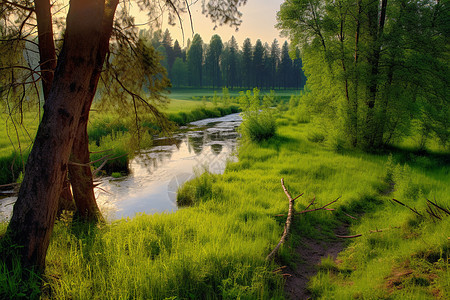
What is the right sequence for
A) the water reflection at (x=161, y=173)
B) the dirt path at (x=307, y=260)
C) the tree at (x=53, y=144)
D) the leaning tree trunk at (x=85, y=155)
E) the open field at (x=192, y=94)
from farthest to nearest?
1. the open field at (x=192, y=94)
2. the water reflection at (x=161, y=173)
3. the leaning tree trunk at (x=85, y=155)
4. the dirt path at (x=307, y=260)
5. the tree at (x=53, y=144)

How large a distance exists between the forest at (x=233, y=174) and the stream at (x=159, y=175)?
10 centimetres

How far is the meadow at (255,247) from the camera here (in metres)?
2.93

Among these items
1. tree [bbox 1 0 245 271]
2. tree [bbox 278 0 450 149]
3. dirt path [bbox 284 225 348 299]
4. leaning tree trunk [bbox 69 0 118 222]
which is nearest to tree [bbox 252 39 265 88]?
tree [bbox 278 0 450 149]

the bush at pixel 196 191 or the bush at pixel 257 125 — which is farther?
the bush at pixel 257 125

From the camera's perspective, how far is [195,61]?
68625 millimetres

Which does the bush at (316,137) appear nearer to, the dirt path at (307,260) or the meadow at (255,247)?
the meadow at (255,247)

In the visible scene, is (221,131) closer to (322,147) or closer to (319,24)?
(322,147)

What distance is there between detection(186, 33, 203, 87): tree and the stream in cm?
5589

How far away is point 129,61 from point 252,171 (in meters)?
5.63

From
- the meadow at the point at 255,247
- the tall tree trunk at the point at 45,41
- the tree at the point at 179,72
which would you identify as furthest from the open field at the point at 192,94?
the tall tree trunk at the point at 45,41

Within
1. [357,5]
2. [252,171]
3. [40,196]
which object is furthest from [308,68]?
[40,196]

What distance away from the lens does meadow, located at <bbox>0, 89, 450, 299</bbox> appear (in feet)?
9.61

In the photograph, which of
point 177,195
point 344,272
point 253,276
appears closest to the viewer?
point 253,276

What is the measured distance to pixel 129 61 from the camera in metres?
5.68
